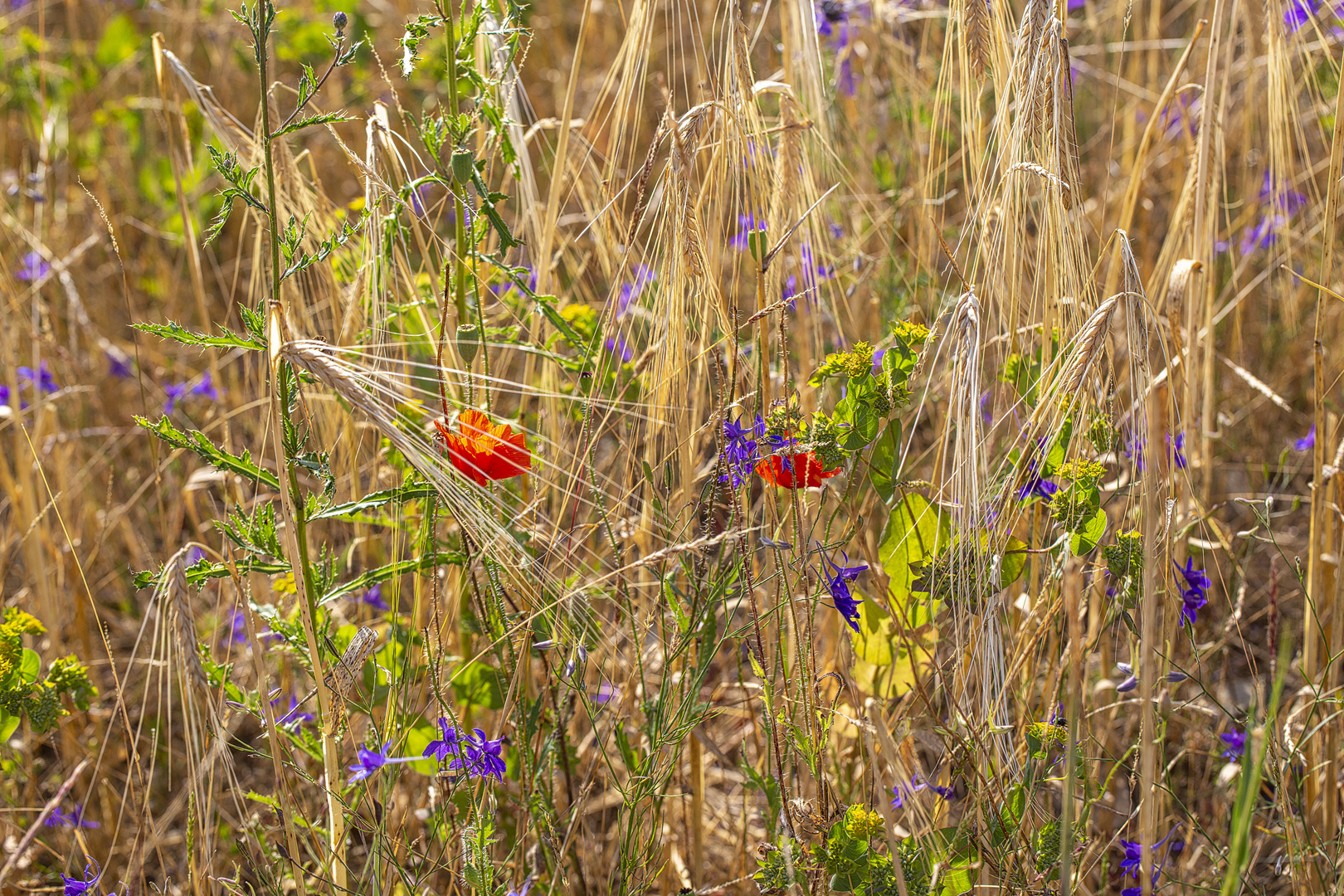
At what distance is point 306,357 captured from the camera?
30.0 inches

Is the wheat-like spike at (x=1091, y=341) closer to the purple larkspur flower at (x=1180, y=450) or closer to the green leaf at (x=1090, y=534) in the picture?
the green leaf at (x=1090, y=534)

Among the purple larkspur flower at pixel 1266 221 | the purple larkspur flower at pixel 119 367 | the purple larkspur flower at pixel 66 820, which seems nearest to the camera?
the purple larkspur flower at pixel 66 820

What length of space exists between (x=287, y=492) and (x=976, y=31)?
857 mm

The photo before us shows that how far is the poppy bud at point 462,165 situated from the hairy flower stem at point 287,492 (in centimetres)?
16

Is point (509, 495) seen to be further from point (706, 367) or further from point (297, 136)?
point (297, 136)

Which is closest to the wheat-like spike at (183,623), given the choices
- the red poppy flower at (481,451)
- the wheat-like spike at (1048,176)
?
the red poppy flower at (481,451)

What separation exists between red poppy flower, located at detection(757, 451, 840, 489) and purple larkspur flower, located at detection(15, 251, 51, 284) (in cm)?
160

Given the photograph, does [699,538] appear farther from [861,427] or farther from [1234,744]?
[1234,744]

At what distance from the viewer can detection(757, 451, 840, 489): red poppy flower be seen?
Answer: 1.00 metres

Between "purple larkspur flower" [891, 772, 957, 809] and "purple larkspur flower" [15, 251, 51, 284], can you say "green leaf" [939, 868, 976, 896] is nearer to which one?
"purple larkspur flower" [891, 772, 957, 809]

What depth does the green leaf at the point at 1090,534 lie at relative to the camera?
1.03 meters

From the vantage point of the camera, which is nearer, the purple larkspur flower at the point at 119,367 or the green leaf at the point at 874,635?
the green leaf at the point at 874,635

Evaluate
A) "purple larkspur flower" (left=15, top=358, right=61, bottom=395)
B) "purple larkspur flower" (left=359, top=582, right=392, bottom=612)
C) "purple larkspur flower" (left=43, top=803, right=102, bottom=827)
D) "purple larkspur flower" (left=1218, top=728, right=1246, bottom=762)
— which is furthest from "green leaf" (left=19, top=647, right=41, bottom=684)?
"purple larkspur flower" (left=1218, top=728, right=1246, bottom=762)

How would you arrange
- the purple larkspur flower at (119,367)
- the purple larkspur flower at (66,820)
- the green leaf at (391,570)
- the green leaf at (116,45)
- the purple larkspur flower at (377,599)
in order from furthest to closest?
the green leaf at (116,45), the purple larkspur flower at (119,367), the purple larkspur flower at (377,599), the purple larkspur flower at (66,820), the green leaf at (391,570)
